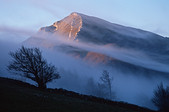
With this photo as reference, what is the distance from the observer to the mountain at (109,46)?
108m

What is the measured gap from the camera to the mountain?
108 metres

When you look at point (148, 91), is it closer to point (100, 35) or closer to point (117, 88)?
point (117, 88)

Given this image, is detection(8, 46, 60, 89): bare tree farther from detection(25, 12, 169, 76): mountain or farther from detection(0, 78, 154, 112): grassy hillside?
detection(25, 12, 169, 76): mountain

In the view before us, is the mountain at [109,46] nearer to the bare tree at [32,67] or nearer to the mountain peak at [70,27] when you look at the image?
the mountain peak at [70,27]

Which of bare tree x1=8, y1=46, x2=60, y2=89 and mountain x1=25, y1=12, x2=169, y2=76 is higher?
mountain x1=25, y1=12, x2=169, y2=76

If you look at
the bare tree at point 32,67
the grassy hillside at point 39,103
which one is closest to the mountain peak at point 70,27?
the bare tree at point 32,67

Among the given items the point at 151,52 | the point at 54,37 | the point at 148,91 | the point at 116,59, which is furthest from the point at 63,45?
the point at 148,91

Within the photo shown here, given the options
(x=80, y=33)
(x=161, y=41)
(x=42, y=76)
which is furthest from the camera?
(x=80, y=33)

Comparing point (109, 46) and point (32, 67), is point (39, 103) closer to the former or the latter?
point (32, 67)

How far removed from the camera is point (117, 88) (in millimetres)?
91938

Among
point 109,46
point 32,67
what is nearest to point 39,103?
point 32,67

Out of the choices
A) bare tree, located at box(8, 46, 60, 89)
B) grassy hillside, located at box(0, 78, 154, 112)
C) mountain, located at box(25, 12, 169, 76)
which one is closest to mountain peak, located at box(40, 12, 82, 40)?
mountain, located at box(25, 12, 169, 76)

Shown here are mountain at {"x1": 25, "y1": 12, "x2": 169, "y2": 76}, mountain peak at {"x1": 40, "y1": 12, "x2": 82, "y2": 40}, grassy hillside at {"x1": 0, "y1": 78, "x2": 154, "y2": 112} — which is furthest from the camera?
mountain peak at {"x1": 40, "y1": 12, "x2": 82, "y2": 40}

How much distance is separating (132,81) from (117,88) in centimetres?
1324
